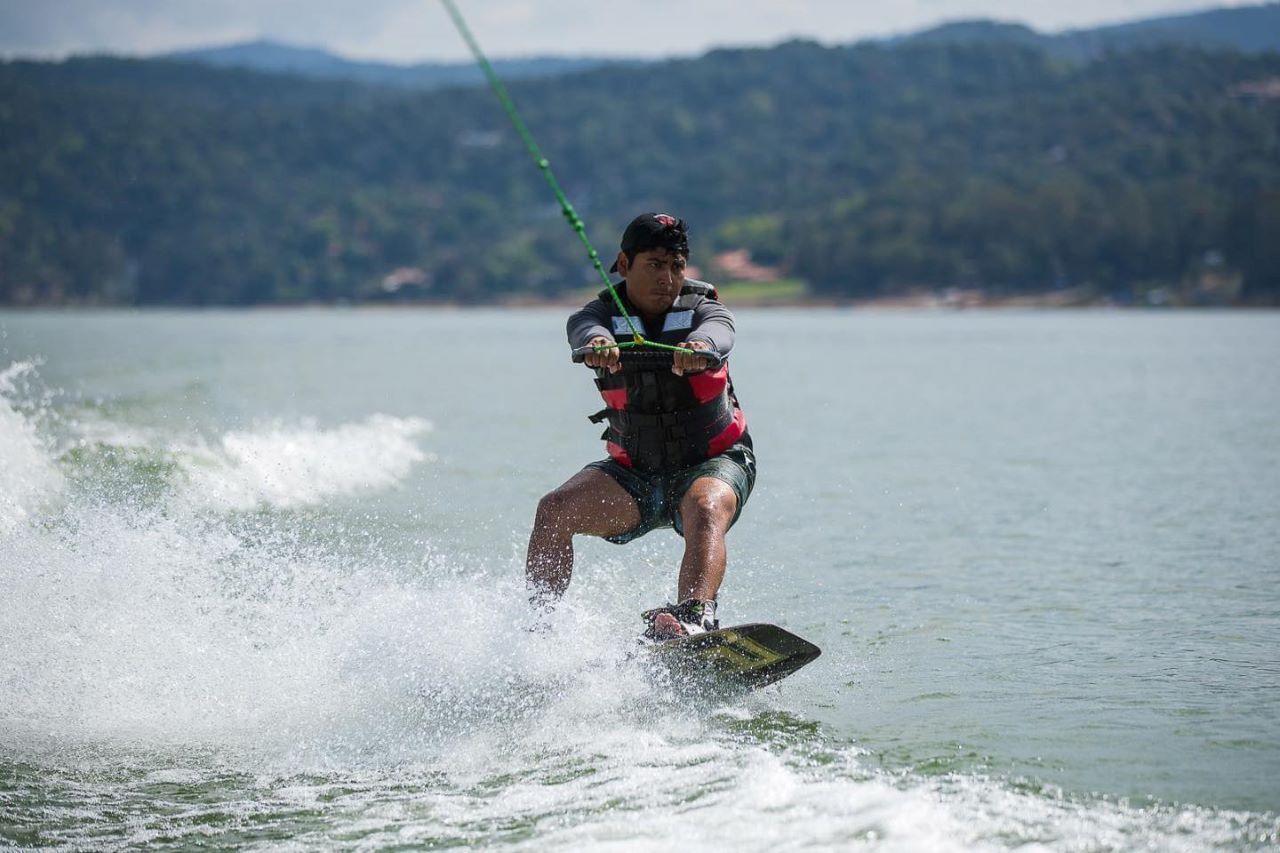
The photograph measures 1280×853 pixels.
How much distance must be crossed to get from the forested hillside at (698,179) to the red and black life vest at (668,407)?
294 feet

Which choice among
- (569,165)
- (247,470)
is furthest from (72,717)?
(569,165)

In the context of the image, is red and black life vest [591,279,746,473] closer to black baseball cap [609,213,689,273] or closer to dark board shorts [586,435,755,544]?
dark board shorts [586,435,755,544]

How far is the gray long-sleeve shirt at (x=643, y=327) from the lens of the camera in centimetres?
582

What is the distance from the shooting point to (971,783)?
15.6ft

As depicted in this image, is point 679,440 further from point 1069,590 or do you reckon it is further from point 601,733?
point 1069,590

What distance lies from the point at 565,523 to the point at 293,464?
29.6ft

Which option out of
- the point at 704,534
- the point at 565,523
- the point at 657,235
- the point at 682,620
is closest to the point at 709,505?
the point at 704,534

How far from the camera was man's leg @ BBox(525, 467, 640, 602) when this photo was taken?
595 centimetres

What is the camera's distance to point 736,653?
5.43 meters

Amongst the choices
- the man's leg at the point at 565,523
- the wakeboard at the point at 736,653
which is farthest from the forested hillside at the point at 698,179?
the wakeboard at the point at 736,653

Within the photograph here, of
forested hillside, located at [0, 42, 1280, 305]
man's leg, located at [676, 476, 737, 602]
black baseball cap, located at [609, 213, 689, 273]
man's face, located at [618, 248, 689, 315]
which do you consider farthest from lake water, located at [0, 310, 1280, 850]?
forested hillside, located at [0, 42, 1280, 305]

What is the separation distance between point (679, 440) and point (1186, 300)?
9795 cm

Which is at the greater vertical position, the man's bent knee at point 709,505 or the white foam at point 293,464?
the man's bent knee at point 709,505

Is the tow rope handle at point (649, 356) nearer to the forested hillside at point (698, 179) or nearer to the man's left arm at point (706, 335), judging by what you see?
the man's left arm at point (706, 335)
